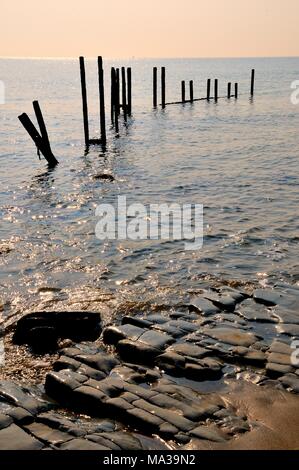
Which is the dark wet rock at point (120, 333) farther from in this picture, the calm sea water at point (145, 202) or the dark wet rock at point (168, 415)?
the dark wet rock at point (168, 415)

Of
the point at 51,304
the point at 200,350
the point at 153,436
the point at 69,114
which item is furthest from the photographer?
the point at 69,114

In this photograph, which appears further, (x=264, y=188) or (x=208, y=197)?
(x=264, y=188)

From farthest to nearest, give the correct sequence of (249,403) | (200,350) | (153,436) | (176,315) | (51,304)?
(51,304), (176,315), (200,350), (249,403), (153,436)

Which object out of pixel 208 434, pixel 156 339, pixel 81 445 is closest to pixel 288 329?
pixel 156 339

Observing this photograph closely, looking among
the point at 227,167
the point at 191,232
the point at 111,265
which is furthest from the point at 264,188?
the point at 111,265

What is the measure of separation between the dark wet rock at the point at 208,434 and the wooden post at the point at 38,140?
14952 mm

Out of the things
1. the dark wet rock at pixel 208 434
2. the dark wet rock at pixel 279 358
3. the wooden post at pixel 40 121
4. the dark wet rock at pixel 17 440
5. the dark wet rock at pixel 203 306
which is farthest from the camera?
the wooden post at pixel 40 121

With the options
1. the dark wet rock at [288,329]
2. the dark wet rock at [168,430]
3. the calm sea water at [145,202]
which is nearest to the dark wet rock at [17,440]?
the dark wet rock at [168,430]

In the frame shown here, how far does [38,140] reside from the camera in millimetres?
19078

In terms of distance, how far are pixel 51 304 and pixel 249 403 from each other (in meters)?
3.72

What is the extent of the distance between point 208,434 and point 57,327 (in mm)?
2924

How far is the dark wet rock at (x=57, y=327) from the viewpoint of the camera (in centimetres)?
679

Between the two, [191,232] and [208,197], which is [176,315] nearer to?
[191,232]

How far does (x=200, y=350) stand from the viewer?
252 inches
